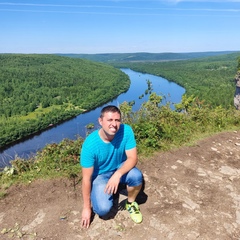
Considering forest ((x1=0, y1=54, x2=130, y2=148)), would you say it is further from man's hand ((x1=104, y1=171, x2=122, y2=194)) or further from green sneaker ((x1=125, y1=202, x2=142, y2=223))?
man's hand ((x1=104, y1=171, x2=122, y2=194))

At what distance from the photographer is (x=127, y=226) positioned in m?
2.98

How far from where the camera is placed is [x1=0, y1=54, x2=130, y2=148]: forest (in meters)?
49.1

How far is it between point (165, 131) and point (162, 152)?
0.77m

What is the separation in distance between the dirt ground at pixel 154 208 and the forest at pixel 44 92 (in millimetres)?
38216

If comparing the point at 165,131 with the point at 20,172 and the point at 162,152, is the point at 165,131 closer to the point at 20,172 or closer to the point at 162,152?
the point at 162,152

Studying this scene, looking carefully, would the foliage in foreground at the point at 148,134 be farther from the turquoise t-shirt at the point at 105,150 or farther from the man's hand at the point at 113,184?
the man's hand at the point at 113,184

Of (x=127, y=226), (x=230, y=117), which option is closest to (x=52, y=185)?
(x=127, y=226)

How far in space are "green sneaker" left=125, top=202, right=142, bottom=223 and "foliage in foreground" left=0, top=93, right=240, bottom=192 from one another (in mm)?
1227

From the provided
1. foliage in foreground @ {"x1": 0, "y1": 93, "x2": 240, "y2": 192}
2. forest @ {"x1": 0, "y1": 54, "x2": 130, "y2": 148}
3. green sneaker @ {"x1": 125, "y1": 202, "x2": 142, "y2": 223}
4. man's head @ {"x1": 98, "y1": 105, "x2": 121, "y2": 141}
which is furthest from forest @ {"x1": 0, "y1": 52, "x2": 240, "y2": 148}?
man's head @ {"x1": 98, "y1": 105, "x2": 121, "y2": 141}

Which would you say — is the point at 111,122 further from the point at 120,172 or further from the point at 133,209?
the point at 133,209

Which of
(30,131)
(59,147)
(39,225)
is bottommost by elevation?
(30,131)

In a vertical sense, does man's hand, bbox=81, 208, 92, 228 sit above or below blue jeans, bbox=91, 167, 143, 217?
below

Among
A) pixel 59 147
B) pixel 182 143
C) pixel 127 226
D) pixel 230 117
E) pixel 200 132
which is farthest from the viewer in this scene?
pixel 230 117

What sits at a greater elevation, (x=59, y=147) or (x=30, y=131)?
(x=59, y=147)
